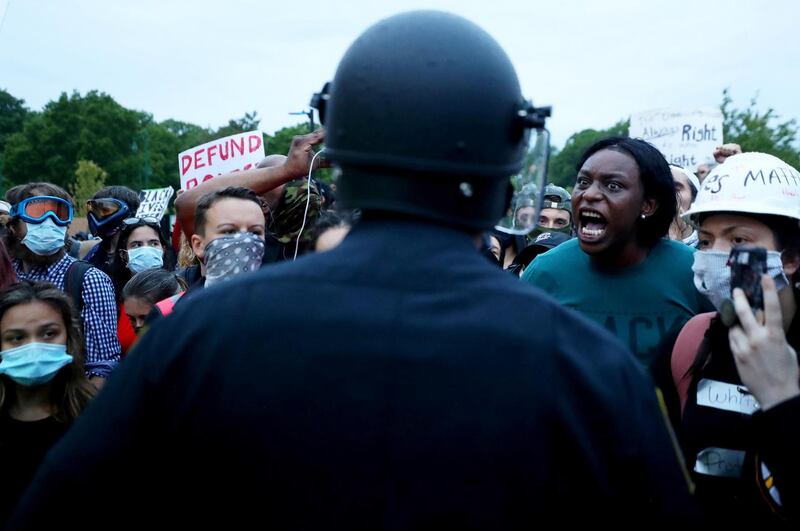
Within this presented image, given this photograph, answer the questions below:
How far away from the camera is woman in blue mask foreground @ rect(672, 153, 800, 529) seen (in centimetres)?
226

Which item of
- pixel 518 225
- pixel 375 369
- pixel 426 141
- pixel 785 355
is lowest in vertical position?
pixel 785 355

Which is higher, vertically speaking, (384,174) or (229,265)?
(384,174)

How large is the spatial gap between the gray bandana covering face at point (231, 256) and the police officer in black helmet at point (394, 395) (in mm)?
2468

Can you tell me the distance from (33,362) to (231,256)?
3.63ft

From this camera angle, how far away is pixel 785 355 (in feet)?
7.59

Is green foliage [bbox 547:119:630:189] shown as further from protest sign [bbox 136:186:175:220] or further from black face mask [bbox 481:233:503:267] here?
black face mask [bbox 481:233:503:267]

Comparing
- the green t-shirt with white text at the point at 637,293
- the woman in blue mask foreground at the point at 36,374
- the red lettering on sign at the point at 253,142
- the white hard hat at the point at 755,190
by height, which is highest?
the red lettering on sign at the point at 253,142

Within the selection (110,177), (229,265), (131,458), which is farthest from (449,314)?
(110,177)

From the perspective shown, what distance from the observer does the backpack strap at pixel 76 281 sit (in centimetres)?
558

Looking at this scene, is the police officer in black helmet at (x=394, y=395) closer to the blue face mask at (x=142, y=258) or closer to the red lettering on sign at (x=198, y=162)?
the red lettering on sign at (x=198, y=162)

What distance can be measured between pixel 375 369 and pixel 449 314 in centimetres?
15

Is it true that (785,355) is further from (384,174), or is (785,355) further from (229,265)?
(229,265)

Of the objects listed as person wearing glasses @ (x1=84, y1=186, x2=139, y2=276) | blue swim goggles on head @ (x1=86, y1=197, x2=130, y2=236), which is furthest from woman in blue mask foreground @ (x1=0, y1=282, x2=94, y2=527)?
blue swim goggles on head @ (x1=86, y1=197, x2=130, y2=236)

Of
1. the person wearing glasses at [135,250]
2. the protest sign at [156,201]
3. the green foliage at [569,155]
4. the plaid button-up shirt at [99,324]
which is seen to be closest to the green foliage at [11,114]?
the green foliage at [569,155]
